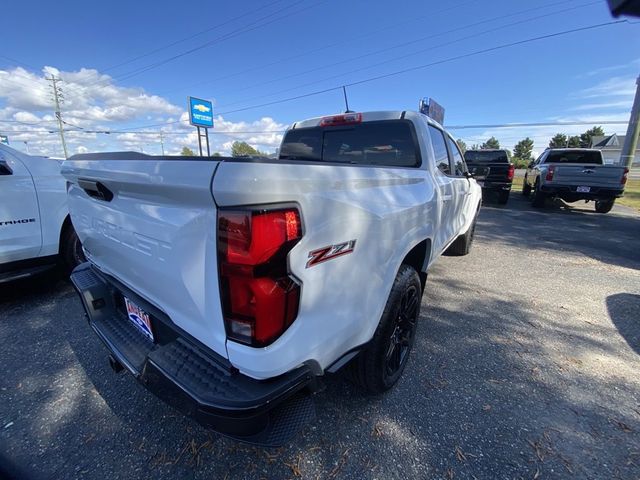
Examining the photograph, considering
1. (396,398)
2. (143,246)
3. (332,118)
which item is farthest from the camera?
(332,118)

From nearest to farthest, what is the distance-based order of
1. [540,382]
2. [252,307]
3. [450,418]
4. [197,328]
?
[252,307] → [197,328] → [450,418] → [540,382]

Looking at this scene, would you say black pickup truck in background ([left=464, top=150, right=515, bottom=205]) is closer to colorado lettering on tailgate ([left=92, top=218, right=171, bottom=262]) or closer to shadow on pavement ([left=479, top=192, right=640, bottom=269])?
shadow on pavement ([left=479, top=192, right=640, bottom=269])

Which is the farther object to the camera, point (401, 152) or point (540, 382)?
point (401, 152)

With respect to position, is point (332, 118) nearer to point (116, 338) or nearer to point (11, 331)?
point (116, 338)

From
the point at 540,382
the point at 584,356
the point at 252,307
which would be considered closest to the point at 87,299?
the point at 252,307

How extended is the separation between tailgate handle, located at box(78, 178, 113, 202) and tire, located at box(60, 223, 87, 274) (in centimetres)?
230

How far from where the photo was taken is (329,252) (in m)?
1.33

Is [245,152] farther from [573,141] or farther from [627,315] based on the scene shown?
[573,141]

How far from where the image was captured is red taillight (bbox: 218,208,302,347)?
111 cm

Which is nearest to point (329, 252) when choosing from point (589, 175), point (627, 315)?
point (627, 315)

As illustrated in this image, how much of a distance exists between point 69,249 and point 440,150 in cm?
434

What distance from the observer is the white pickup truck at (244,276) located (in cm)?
115

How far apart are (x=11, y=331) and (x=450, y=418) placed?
149 inches

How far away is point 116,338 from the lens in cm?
182
